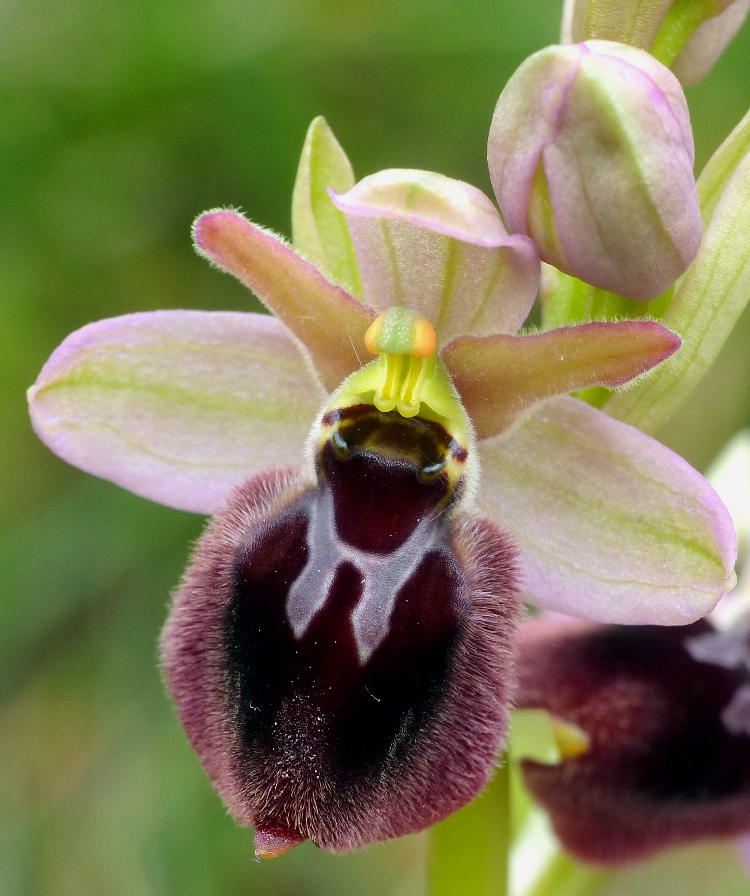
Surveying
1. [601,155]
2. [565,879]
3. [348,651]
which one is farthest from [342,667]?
[565,879]

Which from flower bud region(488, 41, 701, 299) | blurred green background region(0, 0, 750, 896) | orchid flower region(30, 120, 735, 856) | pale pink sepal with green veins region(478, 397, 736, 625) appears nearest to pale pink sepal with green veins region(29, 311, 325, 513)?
orchid flower region(30, 120, 735, 856)

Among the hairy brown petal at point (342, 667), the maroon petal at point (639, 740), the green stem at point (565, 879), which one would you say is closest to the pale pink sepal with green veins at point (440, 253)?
the hairy brown petal at point (342, 667)

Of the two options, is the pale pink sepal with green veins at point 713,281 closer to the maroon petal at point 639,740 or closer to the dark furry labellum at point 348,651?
the dark furry labellum at point 348,651

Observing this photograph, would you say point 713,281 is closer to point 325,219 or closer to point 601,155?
point 601,155

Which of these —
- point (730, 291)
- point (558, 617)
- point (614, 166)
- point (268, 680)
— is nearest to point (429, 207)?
point (614, 166)

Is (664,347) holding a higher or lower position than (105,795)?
higher

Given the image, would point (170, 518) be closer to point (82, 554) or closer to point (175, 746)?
point (82, 554)
